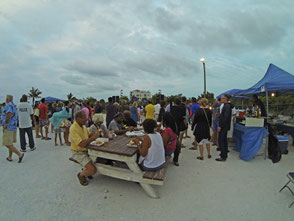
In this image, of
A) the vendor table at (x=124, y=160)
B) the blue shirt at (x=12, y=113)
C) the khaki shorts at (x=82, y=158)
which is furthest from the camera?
the blue shirt at (x=12, y=113)

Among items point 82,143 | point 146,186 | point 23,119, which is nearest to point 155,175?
point 146,186

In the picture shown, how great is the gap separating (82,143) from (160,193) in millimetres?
1559

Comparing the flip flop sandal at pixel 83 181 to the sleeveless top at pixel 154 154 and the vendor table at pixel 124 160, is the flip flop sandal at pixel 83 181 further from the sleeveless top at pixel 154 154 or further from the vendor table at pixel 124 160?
the sleeveless top at pixel 154 154

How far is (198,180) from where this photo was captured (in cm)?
278

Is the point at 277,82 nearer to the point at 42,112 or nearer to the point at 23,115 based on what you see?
the point at 23,115

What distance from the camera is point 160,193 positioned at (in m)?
2.39

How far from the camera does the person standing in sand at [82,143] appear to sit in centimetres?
239

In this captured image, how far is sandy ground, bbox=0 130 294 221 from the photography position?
1.94 metres

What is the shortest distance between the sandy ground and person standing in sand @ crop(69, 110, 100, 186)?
12.1 inches

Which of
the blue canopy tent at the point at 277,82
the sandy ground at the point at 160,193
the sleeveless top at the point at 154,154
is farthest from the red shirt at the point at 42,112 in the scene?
the blue canopy tent at the point at 277,82

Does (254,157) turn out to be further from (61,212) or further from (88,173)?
(61,212)

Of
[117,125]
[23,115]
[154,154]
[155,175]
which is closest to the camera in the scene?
[155,175]

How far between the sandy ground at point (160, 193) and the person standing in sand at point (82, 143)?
306 millimetres

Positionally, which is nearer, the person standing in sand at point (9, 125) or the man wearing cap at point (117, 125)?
the person standing in sand at point (9, 125)
